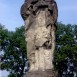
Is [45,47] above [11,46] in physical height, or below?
below

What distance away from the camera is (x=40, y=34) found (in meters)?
12.2

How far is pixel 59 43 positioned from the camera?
134ft

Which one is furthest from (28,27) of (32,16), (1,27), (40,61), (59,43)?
(1,27)

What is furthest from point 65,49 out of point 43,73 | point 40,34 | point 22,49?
point 43,73

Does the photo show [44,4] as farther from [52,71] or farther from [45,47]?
[52,71]

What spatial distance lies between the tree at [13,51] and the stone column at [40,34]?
1076 inches

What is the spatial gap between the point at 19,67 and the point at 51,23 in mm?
29565

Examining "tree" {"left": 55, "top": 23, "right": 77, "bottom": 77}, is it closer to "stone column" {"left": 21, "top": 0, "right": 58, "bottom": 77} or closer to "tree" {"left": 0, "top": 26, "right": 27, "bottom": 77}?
"tree" {"left": 0, "top": 26, "right": 27, "bottom": 77}

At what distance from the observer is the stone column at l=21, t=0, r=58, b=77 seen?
11914 mm

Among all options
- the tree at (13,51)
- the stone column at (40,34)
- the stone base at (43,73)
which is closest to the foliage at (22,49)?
the tree at (13,51)

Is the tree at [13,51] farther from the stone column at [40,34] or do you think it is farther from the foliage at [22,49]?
the stone column at [40,34]

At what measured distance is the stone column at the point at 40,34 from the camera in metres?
11.9

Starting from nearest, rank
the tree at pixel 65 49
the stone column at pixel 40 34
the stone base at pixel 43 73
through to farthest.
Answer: the stone base at pixel 43 73
the stone column at pixel 40 34
the tree at pixel 65 49

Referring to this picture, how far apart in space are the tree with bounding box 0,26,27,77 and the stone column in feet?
89.7
